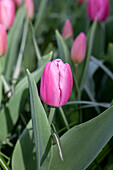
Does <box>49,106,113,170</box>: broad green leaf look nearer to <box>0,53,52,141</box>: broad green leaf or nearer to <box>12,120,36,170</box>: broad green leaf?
<box>12,120,36,170</box>: broad green leaf

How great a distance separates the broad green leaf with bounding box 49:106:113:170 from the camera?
1.49 ft

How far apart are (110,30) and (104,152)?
2.26ft

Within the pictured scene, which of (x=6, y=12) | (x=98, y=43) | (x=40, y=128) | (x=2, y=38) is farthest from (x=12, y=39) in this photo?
(x=40, y=128)

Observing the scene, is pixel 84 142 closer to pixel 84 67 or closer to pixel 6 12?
pixel 84 67

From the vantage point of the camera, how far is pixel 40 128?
1.53 ft

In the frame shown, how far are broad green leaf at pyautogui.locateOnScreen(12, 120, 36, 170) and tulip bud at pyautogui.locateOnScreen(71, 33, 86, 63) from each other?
0.70 feet

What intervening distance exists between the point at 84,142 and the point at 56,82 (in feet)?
0.40

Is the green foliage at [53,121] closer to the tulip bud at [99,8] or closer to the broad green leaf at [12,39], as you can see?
the broad green leaf at [12,39]

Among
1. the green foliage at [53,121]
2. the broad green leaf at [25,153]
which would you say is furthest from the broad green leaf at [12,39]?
the broad green leaf at [25,153]

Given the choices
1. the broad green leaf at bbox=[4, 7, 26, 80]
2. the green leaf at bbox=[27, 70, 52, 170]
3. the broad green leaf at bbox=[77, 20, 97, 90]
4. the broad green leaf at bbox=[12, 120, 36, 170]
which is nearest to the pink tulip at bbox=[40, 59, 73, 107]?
the green leaf at bbox=[27, 70, 52, 170]

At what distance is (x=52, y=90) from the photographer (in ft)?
1.42

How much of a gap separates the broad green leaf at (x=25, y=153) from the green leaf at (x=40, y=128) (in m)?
0.07

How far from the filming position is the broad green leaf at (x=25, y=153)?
0.55 metres

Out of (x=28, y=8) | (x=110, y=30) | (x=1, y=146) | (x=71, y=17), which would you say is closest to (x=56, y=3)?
(x=71, y=17)
